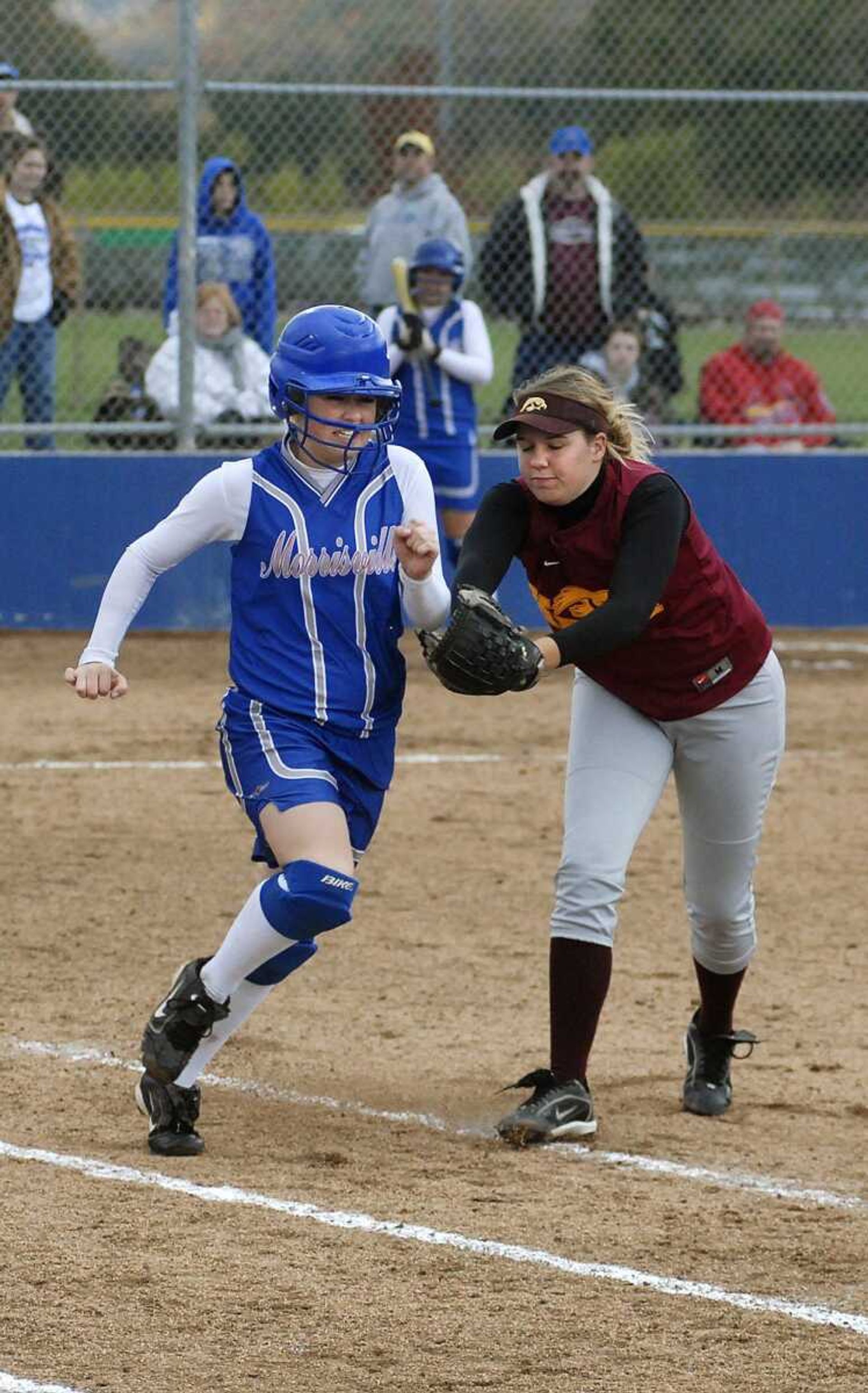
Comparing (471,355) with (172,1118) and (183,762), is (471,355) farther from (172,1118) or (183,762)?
(172,1118)

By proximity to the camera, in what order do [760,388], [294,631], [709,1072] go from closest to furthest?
[294,631] → [709,1072] → [760,388]

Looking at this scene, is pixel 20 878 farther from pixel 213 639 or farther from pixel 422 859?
pixel 213 639

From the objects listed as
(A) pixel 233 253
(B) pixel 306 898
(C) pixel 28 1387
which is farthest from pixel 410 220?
(C) pixel 28 1387

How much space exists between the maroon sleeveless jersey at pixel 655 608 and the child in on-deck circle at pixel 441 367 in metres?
6.04

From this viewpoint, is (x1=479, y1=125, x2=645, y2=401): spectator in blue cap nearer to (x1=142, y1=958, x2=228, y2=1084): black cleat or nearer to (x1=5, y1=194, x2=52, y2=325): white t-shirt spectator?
(x1=5, y1=194, x2=52, y2=325): white t-shirt spectator

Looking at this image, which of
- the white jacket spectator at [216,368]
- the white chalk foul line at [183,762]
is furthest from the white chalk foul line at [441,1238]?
the white jacket spectator at [216,368]

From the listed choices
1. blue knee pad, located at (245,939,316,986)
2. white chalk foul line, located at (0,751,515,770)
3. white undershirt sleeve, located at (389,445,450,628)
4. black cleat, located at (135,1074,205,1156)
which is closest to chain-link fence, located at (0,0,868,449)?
white chalk foul line, located at (0,751,515,770)

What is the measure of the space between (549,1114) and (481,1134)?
0.69ft

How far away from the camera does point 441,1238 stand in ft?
14.2

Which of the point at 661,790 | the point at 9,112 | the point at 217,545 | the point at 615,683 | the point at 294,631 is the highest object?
the point at 9,112

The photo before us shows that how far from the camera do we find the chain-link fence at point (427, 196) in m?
11.6

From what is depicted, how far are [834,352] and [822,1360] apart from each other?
17.4 m

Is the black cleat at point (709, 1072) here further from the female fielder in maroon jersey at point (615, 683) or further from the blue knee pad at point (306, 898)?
the blue knee pad at point (306, 898)

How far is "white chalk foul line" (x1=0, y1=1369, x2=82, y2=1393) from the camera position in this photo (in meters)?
3.54
